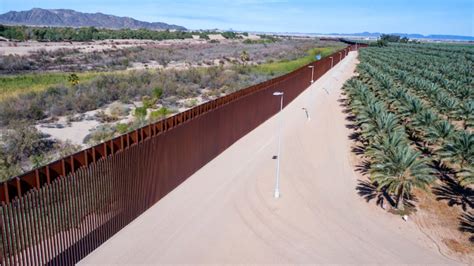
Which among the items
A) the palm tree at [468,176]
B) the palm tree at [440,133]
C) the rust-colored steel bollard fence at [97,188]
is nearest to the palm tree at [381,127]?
the palm tree at [440,133]

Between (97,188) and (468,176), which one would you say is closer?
(97,188)

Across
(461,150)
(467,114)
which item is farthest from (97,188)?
(467,114)

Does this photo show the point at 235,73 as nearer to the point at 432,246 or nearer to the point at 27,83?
the point at 27,83

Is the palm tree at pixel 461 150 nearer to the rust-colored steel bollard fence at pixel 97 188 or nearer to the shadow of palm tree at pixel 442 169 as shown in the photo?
the shadow of palm tree at pixel 442 169

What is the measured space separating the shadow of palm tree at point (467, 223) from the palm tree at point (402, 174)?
1.43 m

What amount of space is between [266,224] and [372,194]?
14.6 ft

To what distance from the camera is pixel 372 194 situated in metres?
13.4

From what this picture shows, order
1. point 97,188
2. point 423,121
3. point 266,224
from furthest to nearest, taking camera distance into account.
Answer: point 423,121
point 266,224
point 97,188

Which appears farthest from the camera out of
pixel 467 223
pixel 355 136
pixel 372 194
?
pixel 355 136

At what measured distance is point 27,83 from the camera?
32.5m

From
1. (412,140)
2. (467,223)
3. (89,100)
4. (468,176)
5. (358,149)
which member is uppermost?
(89,100)

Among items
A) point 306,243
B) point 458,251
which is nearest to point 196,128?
point 306,243

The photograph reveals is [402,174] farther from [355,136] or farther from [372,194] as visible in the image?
[355,136]

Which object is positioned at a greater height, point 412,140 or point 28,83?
point 28,83
